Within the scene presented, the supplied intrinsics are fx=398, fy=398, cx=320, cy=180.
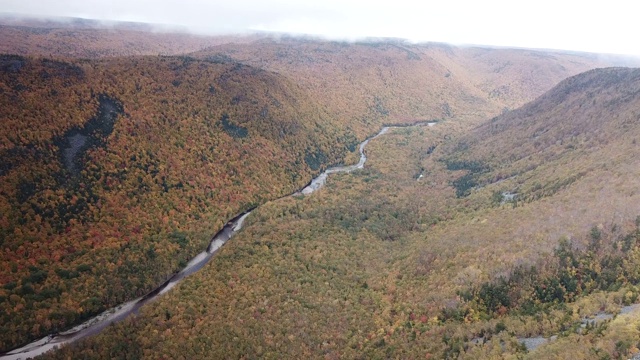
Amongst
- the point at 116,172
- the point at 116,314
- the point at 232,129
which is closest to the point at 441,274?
the point at 116,314

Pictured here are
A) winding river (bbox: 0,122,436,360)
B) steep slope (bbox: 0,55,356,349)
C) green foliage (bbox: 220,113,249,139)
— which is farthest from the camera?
green foliage (bbox: 220,113,249,139)

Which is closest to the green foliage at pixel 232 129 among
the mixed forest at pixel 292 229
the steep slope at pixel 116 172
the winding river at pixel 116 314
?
the steep slope at pixel 116 172

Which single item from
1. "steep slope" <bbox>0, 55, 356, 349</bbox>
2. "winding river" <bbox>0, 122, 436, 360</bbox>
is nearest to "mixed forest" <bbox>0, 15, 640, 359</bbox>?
"steep slope" <bbox>0, 55, 356, 349</bbox>

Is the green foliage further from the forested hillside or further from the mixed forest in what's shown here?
the forested hillside

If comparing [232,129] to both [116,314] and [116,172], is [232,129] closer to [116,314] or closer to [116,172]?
[116,172]

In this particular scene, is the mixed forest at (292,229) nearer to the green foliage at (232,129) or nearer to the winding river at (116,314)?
the green foliage at (232,129)

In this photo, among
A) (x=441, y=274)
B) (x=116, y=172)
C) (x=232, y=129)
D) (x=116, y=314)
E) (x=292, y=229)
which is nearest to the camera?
(x=441, y=274)
